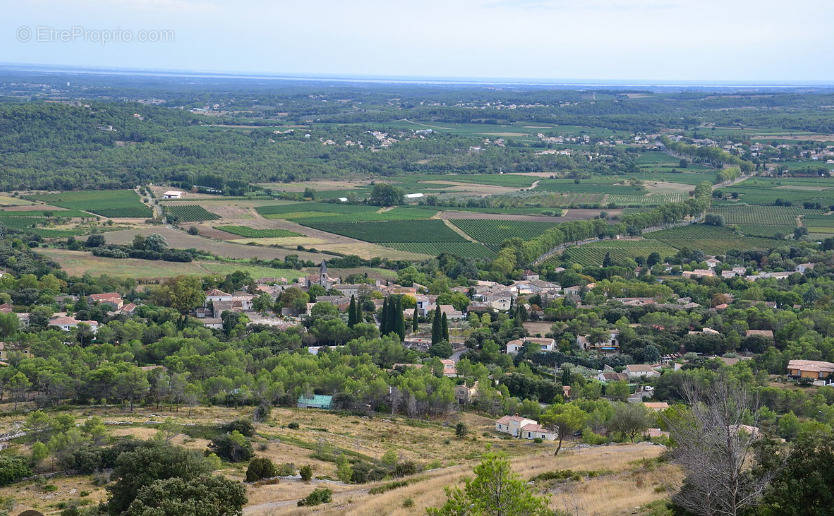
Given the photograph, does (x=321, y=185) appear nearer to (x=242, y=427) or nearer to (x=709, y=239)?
(x=709, y=239)

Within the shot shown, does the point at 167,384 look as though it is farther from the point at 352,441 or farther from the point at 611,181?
the point at 611,181

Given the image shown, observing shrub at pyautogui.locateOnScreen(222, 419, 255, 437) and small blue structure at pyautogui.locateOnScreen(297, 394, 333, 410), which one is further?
small blue structure at pyautogui.locateOnScreen(297, 394, 333, 410)

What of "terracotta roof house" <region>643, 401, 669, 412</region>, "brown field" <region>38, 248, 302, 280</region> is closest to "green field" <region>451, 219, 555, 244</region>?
"brown field" <region>38, 248, 302, 280</region>

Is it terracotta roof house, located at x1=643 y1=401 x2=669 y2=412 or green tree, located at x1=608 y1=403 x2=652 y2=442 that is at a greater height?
green tree, located at x1=608 y1=403 x2=652 y2=442

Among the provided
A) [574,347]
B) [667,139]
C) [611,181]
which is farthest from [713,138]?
[574,347]

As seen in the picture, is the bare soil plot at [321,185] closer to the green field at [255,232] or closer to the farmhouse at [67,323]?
the green field at [255,232]

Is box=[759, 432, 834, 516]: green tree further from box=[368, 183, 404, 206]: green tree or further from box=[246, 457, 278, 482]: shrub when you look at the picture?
box=[368, 183, 404, 206]: green tree
